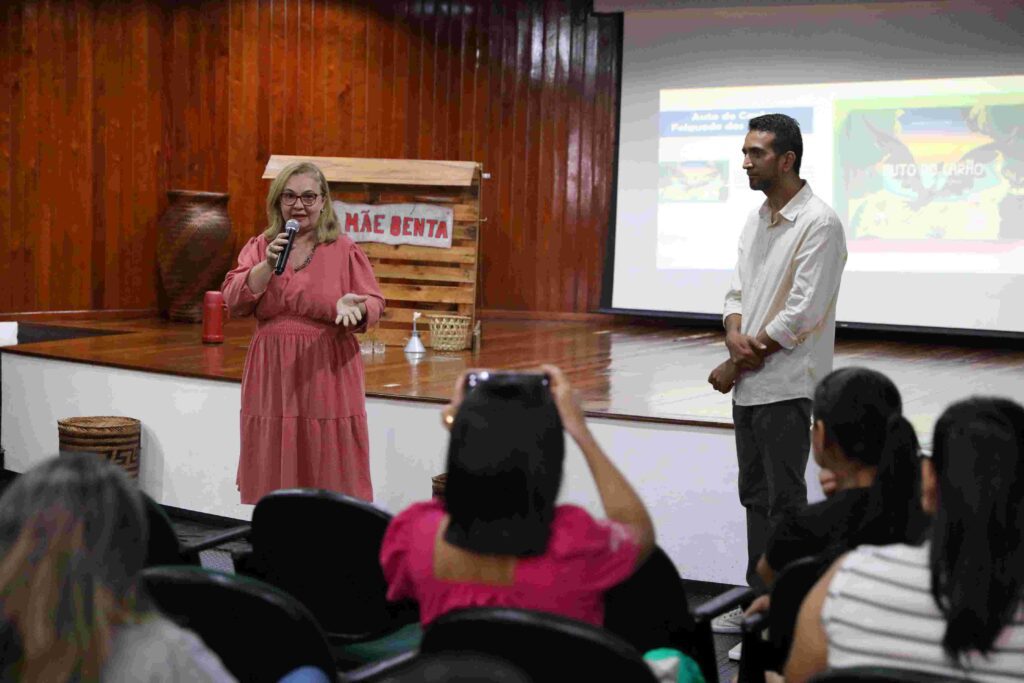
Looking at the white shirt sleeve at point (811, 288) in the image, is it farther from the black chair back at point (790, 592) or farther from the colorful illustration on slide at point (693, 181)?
the colorful illustration on slide at point (693, 181)

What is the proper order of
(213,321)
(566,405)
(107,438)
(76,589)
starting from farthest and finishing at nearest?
(213,321) → (107,438) → (566,405) → (76,589)

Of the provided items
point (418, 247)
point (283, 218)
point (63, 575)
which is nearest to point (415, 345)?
point (418, 247)

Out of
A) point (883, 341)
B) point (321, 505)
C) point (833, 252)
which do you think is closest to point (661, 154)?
point (883, 341)

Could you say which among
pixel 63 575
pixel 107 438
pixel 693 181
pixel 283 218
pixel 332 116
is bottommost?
pixel 107 438

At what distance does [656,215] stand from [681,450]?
190 inches

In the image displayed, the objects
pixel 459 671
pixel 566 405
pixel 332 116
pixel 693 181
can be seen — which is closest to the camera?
pixel 459 671

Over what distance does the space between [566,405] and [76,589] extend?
846 millimetres

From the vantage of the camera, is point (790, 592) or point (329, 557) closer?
point (790, 592)

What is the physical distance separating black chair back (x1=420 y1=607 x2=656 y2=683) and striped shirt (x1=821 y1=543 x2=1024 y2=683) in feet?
0.99

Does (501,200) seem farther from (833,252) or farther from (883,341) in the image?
(833,252)

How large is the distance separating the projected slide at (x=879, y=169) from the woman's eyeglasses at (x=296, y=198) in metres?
5.25

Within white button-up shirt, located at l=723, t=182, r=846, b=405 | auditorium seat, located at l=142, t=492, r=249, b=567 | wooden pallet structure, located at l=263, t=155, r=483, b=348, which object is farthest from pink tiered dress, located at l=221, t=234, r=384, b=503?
wooden pallet structure, located at l=263, t=155, r=483, b=348

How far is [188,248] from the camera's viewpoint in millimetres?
8273

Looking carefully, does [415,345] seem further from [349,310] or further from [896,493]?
[896,493]
